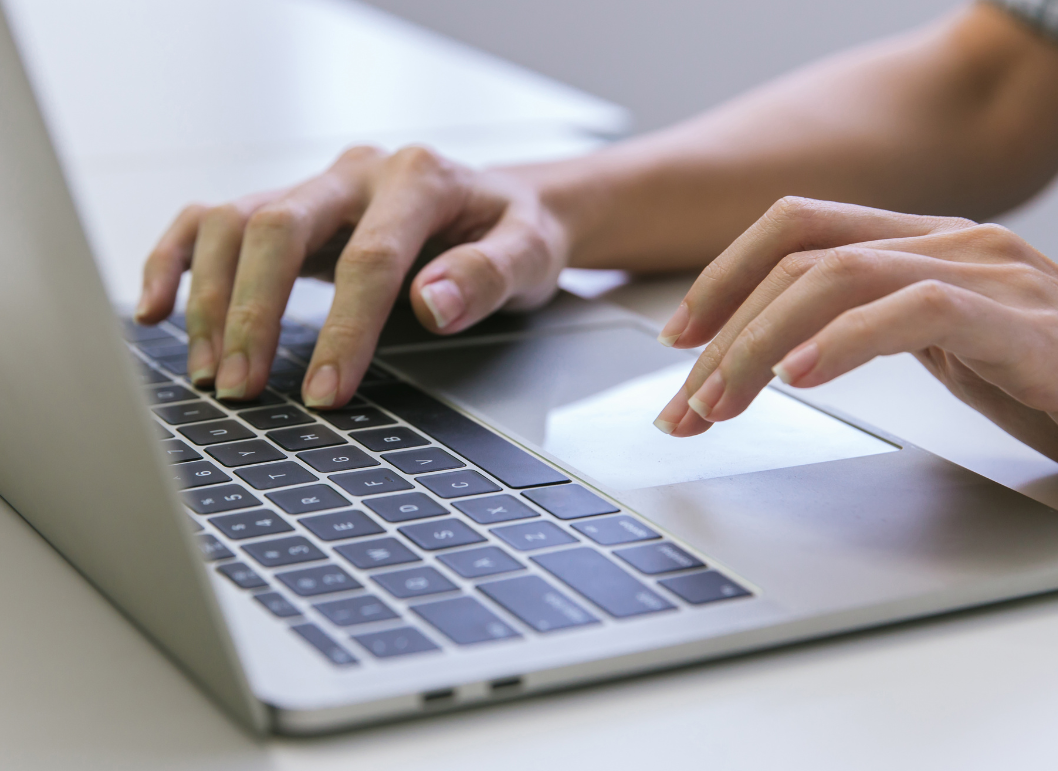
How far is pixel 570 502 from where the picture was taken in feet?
1.41

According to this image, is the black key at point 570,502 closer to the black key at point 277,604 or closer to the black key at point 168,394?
the black key at point 277,604

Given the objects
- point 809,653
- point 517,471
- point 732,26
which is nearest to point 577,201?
point 517,471

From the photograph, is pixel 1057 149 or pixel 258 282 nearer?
pixel 258 282

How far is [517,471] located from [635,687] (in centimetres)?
14

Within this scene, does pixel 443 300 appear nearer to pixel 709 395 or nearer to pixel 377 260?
pixel 377 260

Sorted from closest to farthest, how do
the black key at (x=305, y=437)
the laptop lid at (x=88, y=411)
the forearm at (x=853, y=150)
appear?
1. the laptop lid at (x=88, y=411)
2. the black key at (x=305, y=437)
3. the forearm at (x=853, y=150)

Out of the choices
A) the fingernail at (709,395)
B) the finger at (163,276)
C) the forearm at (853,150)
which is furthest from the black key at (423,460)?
the forearm at (853,150)

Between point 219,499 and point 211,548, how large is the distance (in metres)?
0.05

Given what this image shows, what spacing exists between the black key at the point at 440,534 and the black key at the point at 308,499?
38 mm

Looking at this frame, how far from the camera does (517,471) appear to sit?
46 centimetres

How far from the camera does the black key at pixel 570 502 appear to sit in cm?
42

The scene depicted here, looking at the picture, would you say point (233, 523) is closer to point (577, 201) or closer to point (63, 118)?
point (577, 201)

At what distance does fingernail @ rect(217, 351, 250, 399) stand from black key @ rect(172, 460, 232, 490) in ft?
0.30

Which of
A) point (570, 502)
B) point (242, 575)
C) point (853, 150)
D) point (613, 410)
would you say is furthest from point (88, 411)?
point (853, 150)
